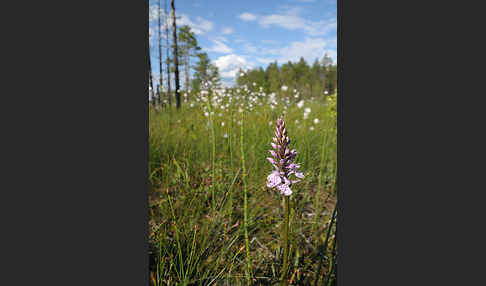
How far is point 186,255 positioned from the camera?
1126mm

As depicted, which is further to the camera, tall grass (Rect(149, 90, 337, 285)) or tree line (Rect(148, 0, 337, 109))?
tree line (Rect(148, 0, 337, 109))

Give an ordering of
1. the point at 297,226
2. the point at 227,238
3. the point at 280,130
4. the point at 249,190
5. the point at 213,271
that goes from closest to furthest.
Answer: the point at 280,130 → the point at 213,271 → the point at 227,238 → the point at 297,226 → the point at 249,190

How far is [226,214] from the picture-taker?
137 centimetres

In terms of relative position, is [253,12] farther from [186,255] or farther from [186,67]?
[186,255]

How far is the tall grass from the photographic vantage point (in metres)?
1.05

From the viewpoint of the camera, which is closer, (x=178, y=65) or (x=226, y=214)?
(x=226, y=214)

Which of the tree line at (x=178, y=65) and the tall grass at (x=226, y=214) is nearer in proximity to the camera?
the tall grass at (x=226, y=214)

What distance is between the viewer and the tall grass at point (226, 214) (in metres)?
1.05

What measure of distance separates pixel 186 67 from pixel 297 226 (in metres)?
1.70

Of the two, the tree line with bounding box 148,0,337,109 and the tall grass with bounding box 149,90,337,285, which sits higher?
the tree line with bounding box 148,0,337,109

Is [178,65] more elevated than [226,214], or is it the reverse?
[178,65]

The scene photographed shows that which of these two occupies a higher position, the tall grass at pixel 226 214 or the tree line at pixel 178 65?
the tree line at pixel 178 65

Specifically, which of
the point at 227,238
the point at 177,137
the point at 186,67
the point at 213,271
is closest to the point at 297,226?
the point at 227,238
